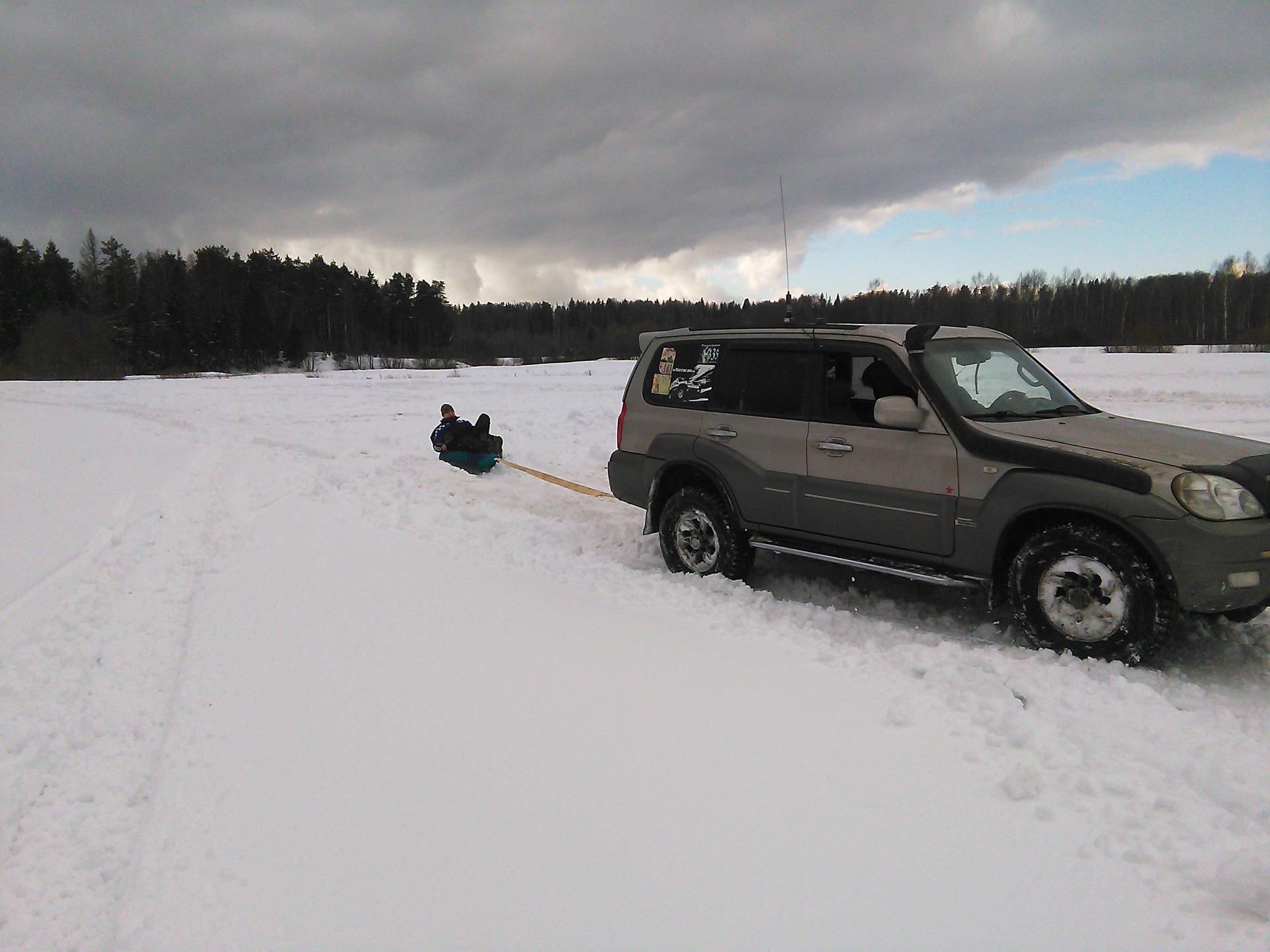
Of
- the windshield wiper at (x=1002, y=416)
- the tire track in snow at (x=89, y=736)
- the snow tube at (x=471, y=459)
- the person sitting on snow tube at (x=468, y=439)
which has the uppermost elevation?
the windshield wiper at (x=1002, y=416)

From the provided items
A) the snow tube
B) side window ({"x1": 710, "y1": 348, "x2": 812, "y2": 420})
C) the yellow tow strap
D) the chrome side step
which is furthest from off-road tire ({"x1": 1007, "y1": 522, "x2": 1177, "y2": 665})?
the snow tube

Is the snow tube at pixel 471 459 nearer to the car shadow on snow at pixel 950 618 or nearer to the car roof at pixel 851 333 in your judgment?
the car shadow on snow at pixel 950 618

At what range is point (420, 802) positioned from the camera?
10.6 feet

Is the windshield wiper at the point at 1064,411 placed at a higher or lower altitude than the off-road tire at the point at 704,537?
higher

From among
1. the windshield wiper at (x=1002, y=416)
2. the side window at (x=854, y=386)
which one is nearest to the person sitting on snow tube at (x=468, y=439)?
the side window at (x=854, y=386)

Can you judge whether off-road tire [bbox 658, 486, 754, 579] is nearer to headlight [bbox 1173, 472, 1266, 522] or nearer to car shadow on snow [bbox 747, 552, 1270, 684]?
car shadow on snow [bbox 747, 552, 1270, 684]

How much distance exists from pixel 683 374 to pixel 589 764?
413 centimetres

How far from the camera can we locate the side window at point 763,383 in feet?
19.6

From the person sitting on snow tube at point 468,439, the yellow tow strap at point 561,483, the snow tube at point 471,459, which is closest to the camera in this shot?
the yellow tow strap at point 561,483

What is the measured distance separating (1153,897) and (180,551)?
754 cm

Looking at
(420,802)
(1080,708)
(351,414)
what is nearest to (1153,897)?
(1080,708)

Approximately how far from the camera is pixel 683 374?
692cm

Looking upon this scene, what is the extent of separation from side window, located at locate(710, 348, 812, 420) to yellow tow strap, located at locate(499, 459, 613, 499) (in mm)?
3099

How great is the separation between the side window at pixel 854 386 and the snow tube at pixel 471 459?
6526mm
